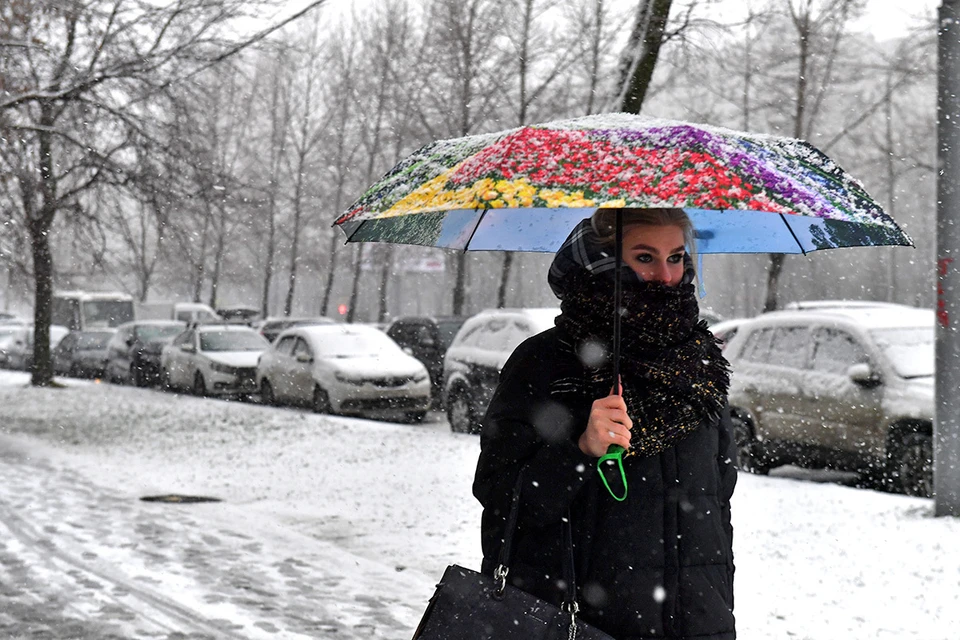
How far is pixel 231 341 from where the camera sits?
22969 millimetres

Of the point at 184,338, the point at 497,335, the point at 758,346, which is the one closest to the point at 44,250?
the point at 497,335

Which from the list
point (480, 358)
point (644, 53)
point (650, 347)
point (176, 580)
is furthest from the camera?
point (480, 358)

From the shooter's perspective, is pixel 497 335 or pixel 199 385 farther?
pixel 199 385

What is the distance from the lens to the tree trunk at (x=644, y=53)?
8.73 metres

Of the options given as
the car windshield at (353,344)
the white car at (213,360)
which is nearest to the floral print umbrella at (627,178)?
the car windshield at (353,344)

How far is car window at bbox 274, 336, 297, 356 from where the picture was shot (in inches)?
725

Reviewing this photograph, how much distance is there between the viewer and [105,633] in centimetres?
524

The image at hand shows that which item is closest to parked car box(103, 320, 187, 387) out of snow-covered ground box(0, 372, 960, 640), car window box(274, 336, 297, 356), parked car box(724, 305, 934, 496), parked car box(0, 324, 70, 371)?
car window box(274, 336, 297, 356)

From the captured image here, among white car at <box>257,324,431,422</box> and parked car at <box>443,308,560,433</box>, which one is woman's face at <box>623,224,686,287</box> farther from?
white car at <box>257,324,431,422</box>

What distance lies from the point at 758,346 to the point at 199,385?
1405cm

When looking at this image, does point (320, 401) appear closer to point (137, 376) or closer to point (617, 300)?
point (137, 376)

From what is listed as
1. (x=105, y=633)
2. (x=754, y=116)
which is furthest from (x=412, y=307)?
(x=105, y=633)

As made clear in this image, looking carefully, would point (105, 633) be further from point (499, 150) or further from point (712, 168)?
point (712, 168)

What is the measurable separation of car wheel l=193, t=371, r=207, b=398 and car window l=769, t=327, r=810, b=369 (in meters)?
14.0
